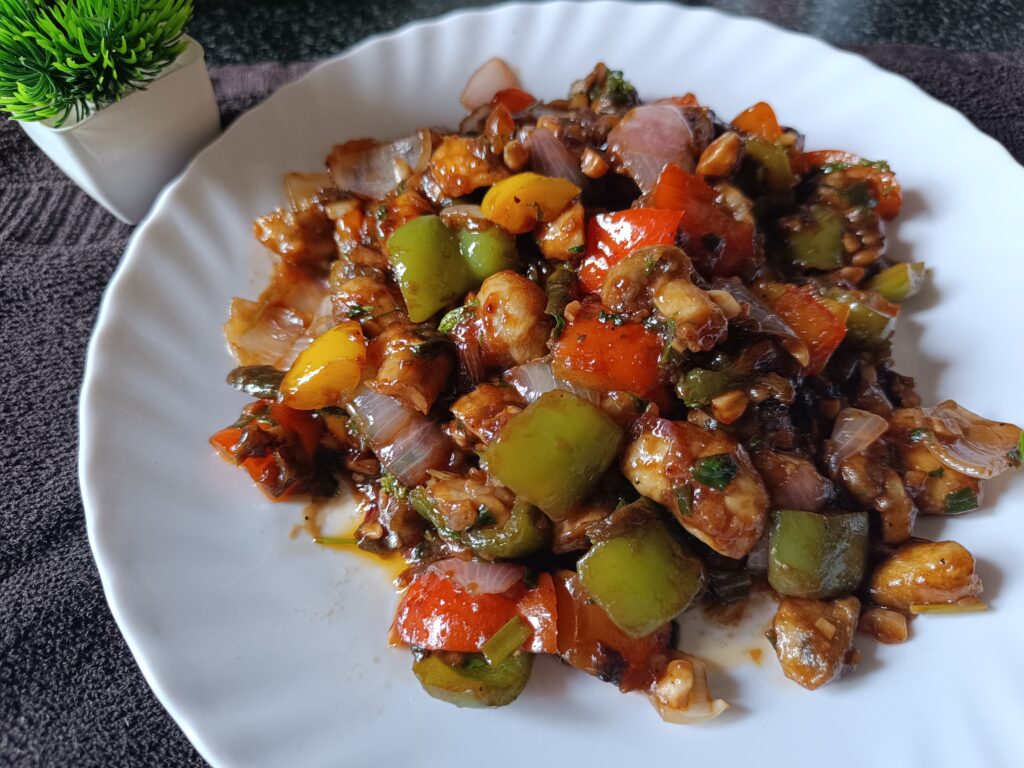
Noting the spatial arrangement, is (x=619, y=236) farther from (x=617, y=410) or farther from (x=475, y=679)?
(x=475, y=679)

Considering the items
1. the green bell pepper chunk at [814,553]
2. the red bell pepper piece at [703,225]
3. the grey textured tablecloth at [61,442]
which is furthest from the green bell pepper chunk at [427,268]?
the grey textured tablecloth at [61,442]

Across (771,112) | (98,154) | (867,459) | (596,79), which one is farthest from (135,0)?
(867,459)

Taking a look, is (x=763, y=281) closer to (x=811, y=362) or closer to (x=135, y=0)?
(x=811, y=362)

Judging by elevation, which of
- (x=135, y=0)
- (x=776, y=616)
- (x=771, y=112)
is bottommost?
(x=776, y=616)

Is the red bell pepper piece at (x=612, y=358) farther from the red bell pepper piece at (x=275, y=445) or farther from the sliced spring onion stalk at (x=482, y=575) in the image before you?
the red bell pepper piece at (x=275, y=445)

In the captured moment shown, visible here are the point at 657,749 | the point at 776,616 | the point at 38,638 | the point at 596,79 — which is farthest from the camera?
the point at 596,79

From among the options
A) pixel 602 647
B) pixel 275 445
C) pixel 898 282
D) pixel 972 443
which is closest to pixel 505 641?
pixel 602 647

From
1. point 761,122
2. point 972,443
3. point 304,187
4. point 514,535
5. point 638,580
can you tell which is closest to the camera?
point 638,580

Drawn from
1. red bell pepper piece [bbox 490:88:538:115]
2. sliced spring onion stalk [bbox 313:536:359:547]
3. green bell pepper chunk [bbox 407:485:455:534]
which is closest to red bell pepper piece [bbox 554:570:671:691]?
green bell pepper chunk [bbox 407:485:455:534]
